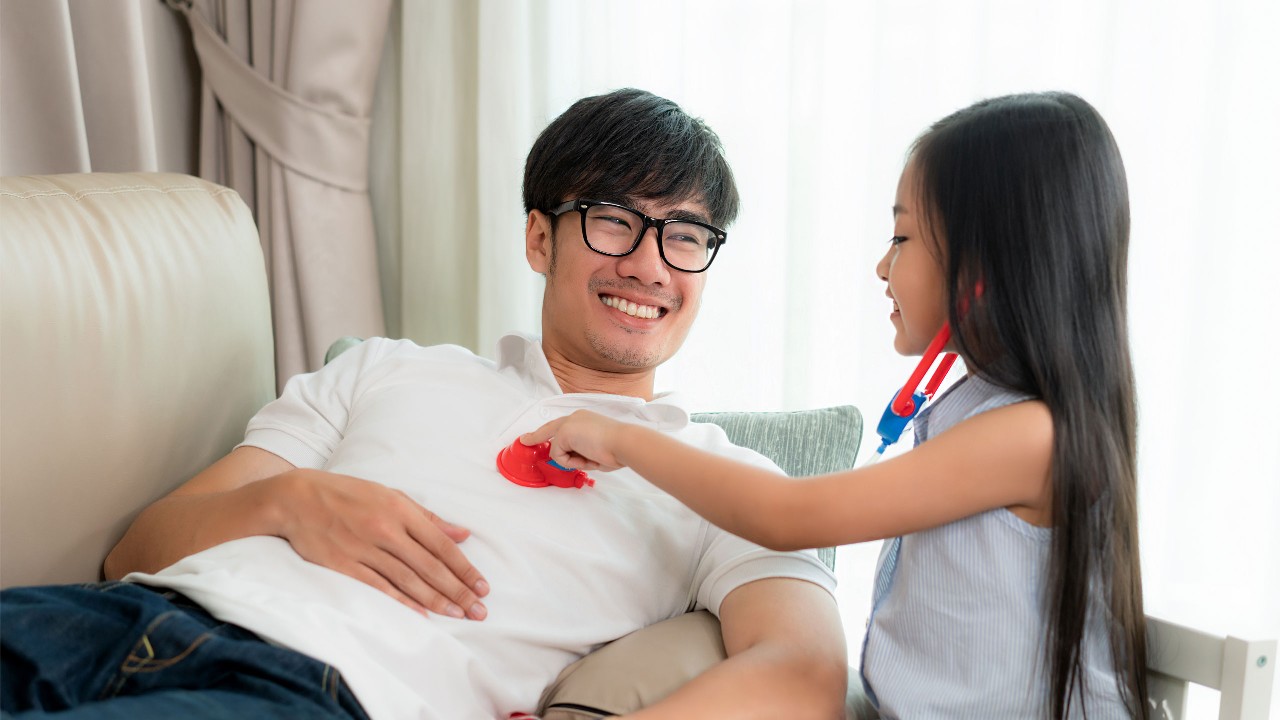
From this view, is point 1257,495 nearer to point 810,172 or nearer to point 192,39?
point 810,172

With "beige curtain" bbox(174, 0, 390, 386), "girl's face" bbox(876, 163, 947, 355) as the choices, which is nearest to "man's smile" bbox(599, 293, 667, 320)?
"girl's face" bbox(876, 163, 947, 355)

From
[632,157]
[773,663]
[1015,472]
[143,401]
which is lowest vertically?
[773,663]

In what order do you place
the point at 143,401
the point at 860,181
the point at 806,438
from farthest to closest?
the point at 860,181 → the point at 806,438 → the point at 143,401

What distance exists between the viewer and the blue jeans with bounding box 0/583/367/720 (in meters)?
0.90

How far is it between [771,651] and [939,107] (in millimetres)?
1085

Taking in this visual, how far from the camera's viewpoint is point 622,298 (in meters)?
1.49

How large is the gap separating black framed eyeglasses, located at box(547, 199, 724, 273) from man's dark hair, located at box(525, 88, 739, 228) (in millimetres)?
23

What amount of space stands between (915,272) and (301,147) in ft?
5.42

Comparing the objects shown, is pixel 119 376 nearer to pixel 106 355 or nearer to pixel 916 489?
pixel 106 355

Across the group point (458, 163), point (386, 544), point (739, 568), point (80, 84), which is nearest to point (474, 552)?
point (386, 544)

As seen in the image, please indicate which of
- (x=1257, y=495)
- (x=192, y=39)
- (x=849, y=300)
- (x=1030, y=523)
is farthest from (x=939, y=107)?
(x=192, y=39)

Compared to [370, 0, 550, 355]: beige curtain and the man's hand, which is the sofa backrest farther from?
[370, 0, 550, 355]: beige curtain

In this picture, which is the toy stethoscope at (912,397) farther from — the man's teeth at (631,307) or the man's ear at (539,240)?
the man's ear at (539,240)

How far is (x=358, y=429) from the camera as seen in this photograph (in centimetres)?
136
